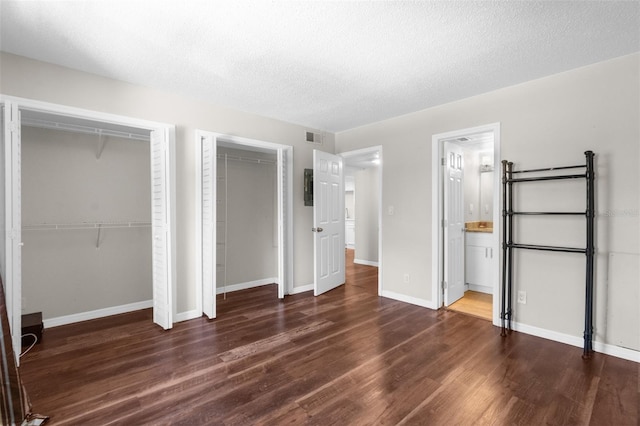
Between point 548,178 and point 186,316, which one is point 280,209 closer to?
point 186,316

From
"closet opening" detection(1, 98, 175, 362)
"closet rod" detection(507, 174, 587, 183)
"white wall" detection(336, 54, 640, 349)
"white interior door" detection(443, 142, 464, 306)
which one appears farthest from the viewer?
"white interior door" detection(443, 142, 464, 306)

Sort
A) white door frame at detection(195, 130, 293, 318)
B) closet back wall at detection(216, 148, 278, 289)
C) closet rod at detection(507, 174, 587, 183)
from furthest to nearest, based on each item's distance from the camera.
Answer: closet back wall at detection(216, 148, 278, 289) → white door frame at detection(195, 130, 293, 318) → closet rod at detection(507, 174, 587, 183)

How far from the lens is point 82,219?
346cm

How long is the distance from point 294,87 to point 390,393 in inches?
114

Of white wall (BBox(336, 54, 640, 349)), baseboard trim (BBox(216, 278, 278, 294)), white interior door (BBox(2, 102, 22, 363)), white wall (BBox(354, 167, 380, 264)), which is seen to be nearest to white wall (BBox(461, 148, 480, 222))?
white wall (BBox(336, 54, 640, 349))

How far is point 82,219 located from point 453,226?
4.53 metres

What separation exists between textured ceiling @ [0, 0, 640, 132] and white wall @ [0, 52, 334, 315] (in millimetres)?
150

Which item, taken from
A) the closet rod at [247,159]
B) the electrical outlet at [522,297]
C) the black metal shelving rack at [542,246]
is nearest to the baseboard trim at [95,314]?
the closet rod at [247,159]

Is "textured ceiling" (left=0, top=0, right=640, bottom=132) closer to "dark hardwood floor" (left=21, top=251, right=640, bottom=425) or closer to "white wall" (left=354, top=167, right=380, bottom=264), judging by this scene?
"dark hardwood floor" (left=21, top=251, right=640, bottom=425)

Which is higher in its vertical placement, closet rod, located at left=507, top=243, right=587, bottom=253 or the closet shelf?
the closet shelf

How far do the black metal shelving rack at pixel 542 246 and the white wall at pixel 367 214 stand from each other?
361 cm

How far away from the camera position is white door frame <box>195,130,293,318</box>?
11.5 feet

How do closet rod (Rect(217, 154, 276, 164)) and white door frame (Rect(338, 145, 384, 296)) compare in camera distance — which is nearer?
white door frame (Rect(338, 145, 384, 296))

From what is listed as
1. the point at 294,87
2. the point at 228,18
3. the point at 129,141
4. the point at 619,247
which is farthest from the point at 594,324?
the point at 129,141
